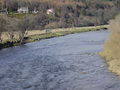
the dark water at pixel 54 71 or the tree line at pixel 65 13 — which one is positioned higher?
the dark water at pixel 54 71

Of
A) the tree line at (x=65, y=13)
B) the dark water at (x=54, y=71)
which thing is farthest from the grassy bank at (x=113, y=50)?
the tree line at (x=65, y=13)

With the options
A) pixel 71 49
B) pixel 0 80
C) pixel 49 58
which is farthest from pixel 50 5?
pixel 0 80

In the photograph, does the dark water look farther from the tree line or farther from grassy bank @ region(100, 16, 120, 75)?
the tree line

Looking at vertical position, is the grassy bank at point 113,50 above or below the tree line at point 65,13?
above

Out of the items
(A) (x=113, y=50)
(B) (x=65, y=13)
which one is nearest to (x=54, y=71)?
(A) (x=113, y=50)

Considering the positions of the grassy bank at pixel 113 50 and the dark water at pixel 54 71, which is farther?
the grassy bank at pixel 113 50

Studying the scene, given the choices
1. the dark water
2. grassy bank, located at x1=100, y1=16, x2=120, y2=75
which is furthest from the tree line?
grassy bank, located at x1=100, y1=16, x2=120, y2=75

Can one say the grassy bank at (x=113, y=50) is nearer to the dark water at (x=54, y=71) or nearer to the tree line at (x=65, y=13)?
the dark water at (x=54, y=71)

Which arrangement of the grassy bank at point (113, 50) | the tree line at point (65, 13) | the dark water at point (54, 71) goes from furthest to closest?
the tree line at point (65, 13) → the grassy bank at point (113, 50) → the dark water at point (54, 71)

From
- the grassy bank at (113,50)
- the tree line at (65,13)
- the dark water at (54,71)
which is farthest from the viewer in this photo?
the tree line at (65,13)
